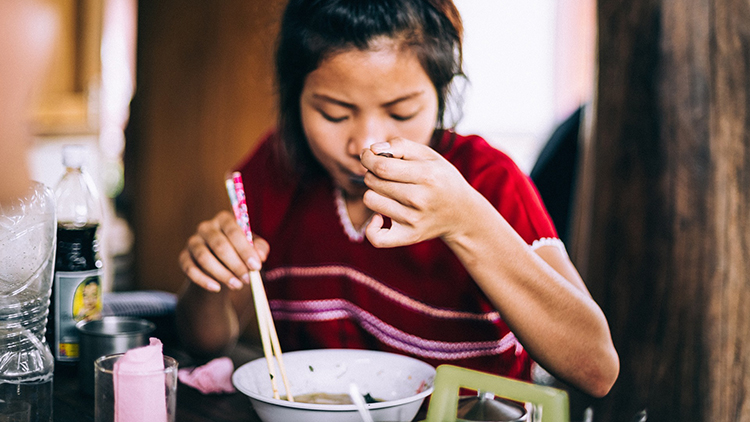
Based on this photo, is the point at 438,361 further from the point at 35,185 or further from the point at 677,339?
the point at 35,185

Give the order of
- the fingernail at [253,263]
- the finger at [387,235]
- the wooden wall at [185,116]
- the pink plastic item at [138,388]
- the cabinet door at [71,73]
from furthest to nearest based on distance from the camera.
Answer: the cabinet door at [71,73]
the wooden wall at [185,116]
the fingernail at [253,263]
the finger at [387,235]
the pink plastic item at [138,388]

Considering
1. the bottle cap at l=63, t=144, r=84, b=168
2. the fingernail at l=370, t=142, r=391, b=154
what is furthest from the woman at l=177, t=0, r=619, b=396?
the bottle cap at l=63, t=144, r=84, b=168

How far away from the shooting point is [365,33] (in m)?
1.04

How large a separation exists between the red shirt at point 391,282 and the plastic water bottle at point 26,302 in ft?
1.69

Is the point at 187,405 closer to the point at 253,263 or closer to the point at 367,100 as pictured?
the point at 253,263

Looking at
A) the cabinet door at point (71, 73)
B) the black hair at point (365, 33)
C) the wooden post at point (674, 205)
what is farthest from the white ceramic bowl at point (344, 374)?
the cabinet door at point (71, 73)

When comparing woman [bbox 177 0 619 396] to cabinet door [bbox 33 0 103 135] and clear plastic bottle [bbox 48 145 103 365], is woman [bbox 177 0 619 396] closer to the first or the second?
clear plastic bottle [bbox 48 145 103 365]

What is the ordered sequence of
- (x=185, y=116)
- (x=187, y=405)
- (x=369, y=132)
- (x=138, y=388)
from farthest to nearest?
(x=185, y=116) → (x=369, y=132) → (x=187, y=405) → (x=138, y=388)

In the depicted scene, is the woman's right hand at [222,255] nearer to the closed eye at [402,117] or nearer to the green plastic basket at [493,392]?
the closed eye at [402,117]

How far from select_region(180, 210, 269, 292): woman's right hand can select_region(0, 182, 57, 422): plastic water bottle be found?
23 cm

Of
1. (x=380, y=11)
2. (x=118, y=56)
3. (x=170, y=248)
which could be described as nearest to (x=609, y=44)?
(x=380, y=11)

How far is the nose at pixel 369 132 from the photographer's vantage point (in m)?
1.03

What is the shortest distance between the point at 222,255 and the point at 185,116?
1.90 meters

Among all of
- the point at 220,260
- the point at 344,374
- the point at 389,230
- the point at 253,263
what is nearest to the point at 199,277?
the point at 220,260
